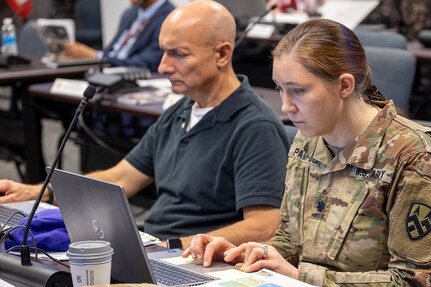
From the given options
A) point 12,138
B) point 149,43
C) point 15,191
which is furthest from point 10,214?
point 149,43

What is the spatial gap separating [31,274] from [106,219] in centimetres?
20

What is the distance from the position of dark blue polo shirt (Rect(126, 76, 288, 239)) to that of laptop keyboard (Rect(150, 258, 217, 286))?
556 millimetres

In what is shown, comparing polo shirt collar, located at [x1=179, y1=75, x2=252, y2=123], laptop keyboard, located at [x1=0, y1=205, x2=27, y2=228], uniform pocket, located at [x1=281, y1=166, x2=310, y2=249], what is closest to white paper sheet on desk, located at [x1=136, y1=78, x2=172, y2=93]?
polo shirt collar, located at [x1=179, y1=75, x2=252, y2=123]

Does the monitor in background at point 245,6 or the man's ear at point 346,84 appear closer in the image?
the man's ear at point 346,84

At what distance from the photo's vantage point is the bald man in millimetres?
2268

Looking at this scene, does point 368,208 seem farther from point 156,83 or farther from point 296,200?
point 156,83

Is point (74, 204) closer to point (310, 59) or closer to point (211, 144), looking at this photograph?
point (310, 59)

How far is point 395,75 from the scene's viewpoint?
364 cm

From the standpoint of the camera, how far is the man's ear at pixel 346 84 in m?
1.73

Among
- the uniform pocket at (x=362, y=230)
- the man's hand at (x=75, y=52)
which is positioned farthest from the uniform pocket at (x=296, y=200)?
the man's hand at (x=75, y=52)

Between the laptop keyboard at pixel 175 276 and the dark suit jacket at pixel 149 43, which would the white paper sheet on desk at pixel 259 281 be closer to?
the laptop keyboard at pixel 175 276

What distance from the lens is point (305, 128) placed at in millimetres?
1759

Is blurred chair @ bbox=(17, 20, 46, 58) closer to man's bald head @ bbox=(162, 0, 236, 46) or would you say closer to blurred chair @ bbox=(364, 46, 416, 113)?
blurred chair @ bbox=(364, 46, 416, 113)

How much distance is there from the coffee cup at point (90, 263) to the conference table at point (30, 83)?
2.95 m
